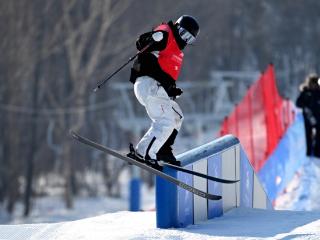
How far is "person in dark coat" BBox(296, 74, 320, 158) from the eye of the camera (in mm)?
13758

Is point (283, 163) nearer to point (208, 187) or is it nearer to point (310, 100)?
point (310, 100)

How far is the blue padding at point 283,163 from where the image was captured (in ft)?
45.3

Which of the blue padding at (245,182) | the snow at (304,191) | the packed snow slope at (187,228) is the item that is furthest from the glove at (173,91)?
the snow at (304,191)

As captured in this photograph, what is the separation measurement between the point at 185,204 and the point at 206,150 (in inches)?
31.8

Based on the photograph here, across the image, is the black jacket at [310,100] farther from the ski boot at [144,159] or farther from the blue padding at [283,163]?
the ski boot at [144,159]

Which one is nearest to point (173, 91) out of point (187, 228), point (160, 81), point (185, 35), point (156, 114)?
point (160, 81)

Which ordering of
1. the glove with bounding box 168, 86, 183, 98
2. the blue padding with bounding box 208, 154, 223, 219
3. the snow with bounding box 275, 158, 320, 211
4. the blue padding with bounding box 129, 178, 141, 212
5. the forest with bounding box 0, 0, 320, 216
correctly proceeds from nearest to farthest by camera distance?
the glove with bounding box 168, 86, 183, 98 < the blue padding with bounding box 208, 154, 223, 219 < the snow with bounding box 275, 158, 320, 211 < the blue padding with bounding box 129, 178, 141, 212 < the forest with bounding box 0, 0, 320, 216

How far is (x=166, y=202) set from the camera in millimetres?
7230

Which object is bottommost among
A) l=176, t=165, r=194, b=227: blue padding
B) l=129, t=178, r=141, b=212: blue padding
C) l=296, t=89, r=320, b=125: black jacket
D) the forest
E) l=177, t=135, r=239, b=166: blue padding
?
l=176, t=165, r=194, b=227: blue padding

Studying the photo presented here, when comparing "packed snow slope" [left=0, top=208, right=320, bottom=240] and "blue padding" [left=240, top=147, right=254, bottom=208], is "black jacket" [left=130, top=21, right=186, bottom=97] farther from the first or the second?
"blue padding" [left=240, top=147, right=254, bottom=208]

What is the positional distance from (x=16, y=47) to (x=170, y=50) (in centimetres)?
2625

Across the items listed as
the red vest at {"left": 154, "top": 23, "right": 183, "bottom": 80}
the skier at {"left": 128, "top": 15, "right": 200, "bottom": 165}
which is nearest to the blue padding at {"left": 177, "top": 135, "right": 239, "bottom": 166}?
the skier at {"left": 128, "top": 15, "right": 200, "bottom": 165}

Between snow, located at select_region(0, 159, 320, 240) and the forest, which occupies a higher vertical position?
the forest

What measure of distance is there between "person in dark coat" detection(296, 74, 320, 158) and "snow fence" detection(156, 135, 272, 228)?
14.4 feet
